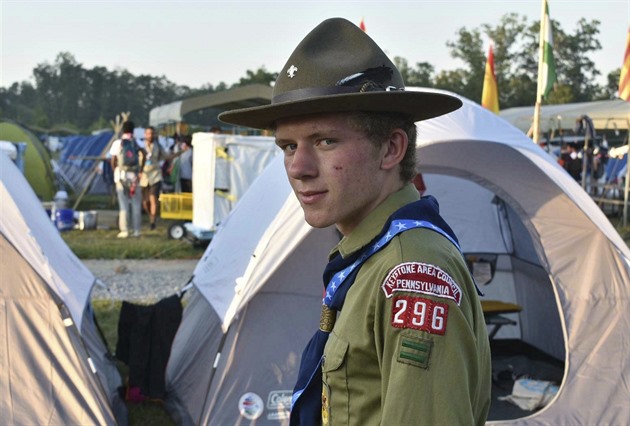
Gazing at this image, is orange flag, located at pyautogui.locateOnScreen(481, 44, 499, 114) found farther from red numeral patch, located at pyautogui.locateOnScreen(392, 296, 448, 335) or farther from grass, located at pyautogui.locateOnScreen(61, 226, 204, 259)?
red numeral patch, located at pyautogui.locateOnScreen(392, 296, 448, 335)

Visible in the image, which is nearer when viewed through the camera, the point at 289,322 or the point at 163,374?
the point at 289,322

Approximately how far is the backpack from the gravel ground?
6.25 ft

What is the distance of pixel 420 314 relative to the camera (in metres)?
1.24

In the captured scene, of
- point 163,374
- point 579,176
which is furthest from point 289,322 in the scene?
point 579,176

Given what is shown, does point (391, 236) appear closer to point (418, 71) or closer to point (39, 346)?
point (39, 346)

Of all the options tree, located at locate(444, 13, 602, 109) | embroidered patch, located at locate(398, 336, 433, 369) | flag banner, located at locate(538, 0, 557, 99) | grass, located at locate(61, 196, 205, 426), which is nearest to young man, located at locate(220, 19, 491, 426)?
embroidered patch, located at locate(398, 336, 433, 369)

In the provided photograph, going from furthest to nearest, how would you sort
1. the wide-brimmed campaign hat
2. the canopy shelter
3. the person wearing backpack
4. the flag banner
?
1. the canopy shelter
2. the person wearing backpack
3. the flag banner
4. the wide-brimmed campaign hat

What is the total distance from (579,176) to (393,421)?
17.3m

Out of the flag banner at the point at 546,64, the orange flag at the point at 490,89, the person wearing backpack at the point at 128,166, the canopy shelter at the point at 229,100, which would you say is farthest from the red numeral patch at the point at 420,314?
the canopy shelter at the point at 229,100

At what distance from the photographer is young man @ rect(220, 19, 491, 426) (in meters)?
1.22

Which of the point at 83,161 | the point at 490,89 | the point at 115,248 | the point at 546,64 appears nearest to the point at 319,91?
the point at 546,64

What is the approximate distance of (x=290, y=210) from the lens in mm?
4605

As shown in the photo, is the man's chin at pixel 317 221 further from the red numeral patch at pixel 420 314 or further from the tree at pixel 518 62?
the tree at pixel 518 62

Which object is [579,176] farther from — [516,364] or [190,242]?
[516,364]
